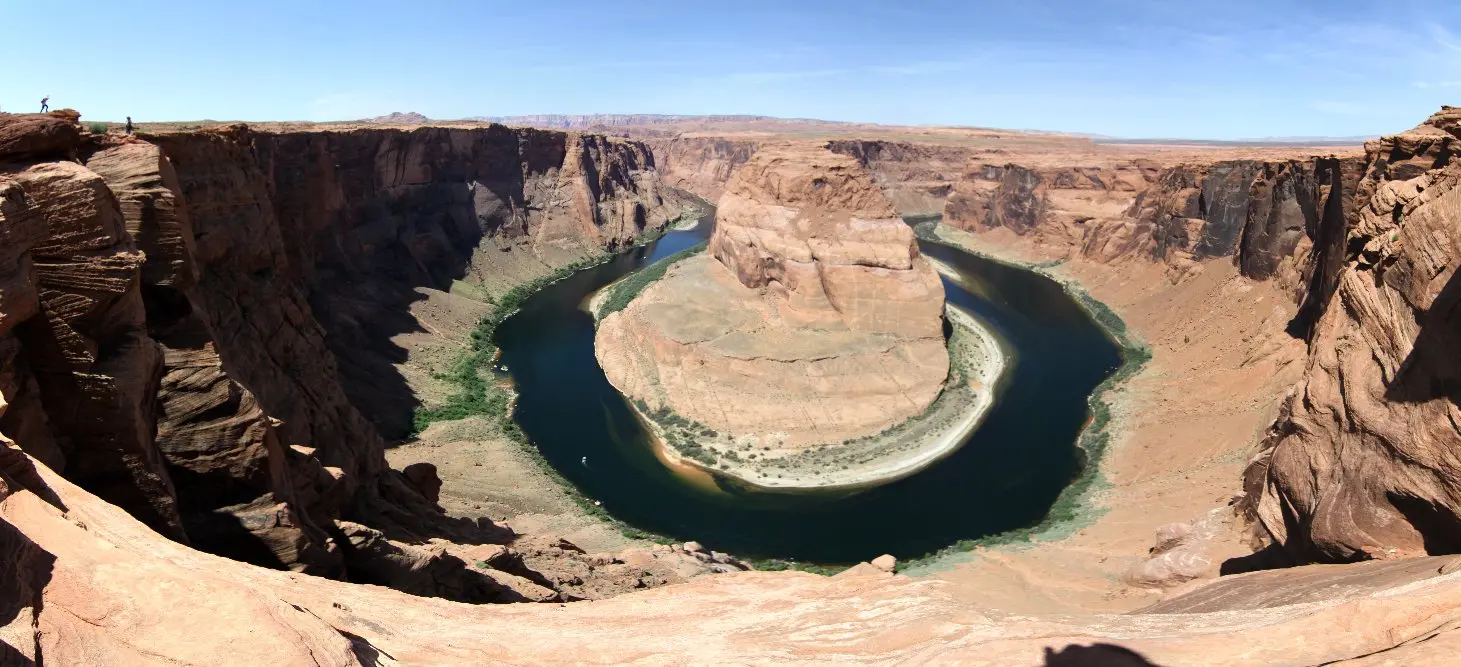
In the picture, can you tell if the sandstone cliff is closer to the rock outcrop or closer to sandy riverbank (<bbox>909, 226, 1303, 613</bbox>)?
the rock outcrop

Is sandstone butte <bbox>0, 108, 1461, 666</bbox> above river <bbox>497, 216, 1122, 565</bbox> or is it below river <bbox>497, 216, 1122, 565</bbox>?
above

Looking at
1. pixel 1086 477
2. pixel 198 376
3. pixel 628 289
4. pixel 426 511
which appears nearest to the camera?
pixel 198 376

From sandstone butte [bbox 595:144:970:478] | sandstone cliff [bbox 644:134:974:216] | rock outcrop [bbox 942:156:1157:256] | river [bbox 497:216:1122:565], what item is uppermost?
sandstone cliff [bbox 644:134:974:216]

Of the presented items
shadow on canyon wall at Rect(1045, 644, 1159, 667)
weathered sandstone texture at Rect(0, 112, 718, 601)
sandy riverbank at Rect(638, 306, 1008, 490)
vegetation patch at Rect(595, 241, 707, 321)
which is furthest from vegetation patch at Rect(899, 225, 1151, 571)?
vegetation patch at Rect(595, 241, 707, 321)

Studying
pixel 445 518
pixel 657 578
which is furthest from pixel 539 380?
pixel 657 578

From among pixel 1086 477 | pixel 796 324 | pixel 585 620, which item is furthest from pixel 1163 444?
pixel 585 620

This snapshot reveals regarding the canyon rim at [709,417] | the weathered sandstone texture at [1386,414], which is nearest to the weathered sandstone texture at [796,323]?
the canyon rim at [709,417]

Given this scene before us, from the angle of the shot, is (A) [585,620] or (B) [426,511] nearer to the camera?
(A) [585,620]

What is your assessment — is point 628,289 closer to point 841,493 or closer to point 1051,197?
point 841,493
